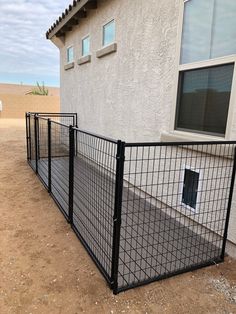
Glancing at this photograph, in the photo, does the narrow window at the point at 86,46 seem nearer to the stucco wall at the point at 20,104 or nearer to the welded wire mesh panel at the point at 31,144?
the welded wire mesh panel at the point at 31,144

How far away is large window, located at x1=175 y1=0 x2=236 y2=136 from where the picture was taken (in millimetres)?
2309

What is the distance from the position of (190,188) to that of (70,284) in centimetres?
171

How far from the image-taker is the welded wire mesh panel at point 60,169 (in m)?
3.73

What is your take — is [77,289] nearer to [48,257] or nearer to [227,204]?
[48,257]

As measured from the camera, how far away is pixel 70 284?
6.53ft

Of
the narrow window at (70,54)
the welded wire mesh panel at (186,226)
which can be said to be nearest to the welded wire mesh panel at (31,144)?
the narrow window at (70,54)

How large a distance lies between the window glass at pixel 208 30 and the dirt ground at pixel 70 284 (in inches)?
83.1

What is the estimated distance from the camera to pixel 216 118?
2.50 metres

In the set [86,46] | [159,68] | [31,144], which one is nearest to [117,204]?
[159,68]

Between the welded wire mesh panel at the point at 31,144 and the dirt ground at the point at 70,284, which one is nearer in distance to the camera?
the dirt ground at the point at 70,284

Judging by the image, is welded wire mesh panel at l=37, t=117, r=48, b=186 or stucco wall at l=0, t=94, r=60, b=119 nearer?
welded wire mesh panel at l=37, t=117, r=48, b=186

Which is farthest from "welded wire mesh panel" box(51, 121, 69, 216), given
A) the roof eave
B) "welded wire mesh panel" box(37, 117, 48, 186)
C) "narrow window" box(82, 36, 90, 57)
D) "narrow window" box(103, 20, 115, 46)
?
the roof eave

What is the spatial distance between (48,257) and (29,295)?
1.62ft

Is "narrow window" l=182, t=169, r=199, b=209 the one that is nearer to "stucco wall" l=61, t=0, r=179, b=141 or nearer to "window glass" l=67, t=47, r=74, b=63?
"stucco wall" l=61, t=0, r=179, b=141
